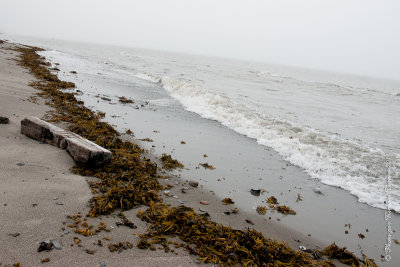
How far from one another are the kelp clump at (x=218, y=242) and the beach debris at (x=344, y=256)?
267 mm

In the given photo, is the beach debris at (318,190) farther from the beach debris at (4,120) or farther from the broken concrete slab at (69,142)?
the beach debris at (4,120)

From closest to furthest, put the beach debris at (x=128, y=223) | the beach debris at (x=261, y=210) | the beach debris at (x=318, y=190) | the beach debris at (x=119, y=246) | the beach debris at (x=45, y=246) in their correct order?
the beach debris at (x=45, y=246), the beach debris at (x=119, y=246), the beach debris at (x=128, y=223), the beach debris at (x=261, y=210), the beach debris at (x=318, y=190)

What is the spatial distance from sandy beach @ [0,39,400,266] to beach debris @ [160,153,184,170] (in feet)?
0.58

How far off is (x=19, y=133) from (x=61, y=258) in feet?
14.0

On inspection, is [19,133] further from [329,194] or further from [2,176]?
[329,194]

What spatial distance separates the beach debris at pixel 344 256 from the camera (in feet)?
12.3

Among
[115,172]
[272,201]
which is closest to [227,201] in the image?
[272,201]

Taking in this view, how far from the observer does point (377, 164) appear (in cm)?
786

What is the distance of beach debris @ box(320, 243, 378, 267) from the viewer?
375 cm

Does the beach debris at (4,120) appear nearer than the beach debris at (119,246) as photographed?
No

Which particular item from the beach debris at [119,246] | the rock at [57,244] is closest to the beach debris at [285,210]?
the beach debris at [119,246]

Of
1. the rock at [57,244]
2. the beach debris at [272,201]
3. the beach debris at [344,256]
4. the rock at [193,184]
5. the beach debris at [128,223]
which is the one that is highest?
the rock at [57,244]

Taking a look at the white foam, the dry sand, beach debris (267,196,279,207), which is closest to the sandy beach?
the dry sand

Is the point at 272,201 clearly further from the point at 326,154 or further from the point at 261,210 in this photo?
the point at 326,154
